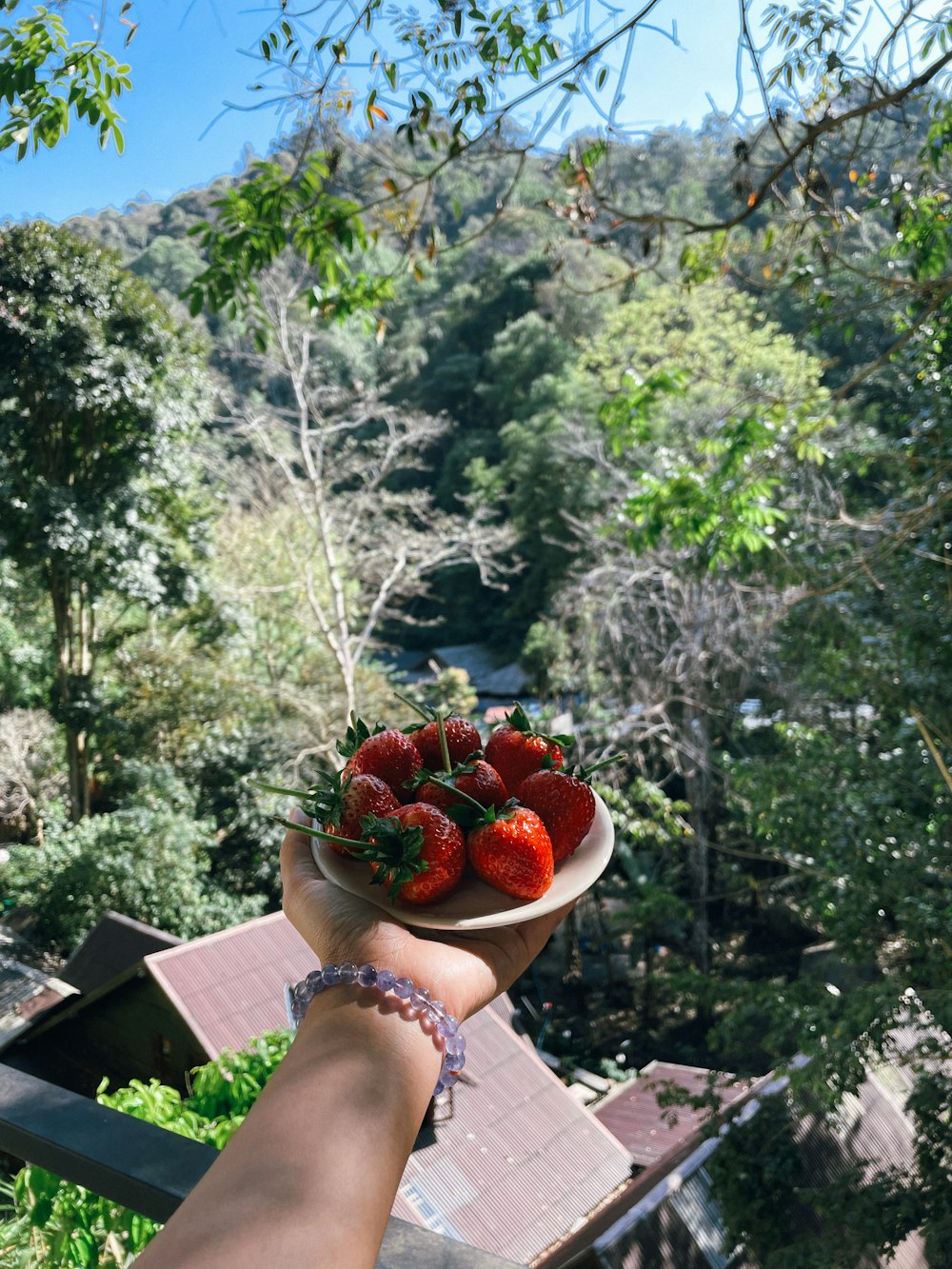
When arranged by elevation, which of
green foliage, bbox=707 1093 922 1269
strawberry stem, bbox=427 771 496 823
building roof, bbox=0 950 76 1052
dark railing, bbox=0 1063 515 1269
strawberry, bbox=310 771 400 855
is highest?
strawberry, bbox=310 771 400 855

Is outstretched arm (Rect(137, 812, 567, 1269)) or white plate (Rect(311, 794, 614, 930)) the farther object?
white plate (Rect(311, 794, 614, 930))

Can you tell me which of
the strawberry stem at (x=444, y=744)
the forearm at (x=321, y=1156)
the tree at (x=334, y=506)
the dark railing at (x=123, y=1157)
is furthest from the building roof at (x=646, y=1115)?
the forearm at (x=321, y=1156)

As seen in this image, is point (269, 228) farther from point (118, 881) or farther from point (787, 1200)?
point (118, 881)

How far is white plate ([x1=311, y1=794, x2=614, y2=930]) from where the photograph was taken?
88cm

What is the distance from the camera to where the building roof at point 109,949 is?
6980mm

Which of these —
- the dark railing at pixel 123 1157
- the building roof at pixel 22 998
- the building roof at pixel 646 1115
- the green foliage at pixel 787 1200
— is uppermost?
the dark railing at pixel 123 1157

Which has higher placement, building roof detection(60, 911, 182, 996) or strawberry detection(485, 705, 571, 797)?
strawberry detection(485, 705, 571, 797)

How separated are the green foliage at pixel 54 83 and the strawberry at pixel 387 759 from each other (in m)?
1.21

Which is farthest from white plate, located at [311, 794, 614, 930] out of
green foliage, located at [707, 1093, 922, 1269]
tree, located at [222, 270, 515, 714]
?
tree, located at [222, 270, 515, 714]

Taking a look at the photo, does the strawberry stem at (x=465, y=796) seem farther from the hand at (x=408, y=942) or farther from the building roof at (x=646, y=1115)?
the building roof at (x=646, y=1115)

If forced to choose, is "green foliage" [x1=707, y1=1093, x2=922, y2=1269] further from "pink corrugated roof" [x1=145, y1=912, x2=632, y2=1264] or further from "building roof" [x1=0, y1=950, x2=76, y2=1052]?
"building roof" [x1=0, y1=950, x2=76, y2=1052]

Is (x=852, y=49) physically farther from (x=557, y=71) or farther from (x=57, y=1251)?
(x=57, y=1251)

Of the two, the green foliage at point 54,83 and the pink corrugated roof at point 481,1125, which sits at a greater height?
the green foliage at point 54,83

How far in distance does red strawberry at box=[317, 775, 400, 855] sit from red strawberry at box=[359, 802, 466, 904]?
0.09 feet
